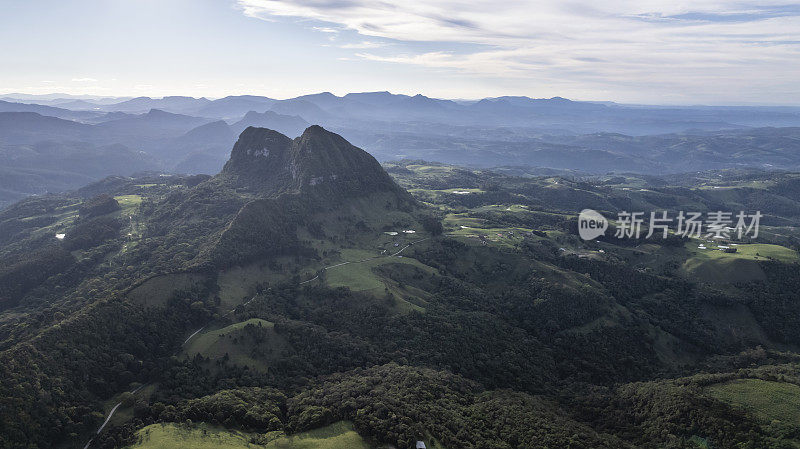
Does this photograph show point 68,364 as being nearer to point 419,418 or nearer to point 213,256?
point 213,256

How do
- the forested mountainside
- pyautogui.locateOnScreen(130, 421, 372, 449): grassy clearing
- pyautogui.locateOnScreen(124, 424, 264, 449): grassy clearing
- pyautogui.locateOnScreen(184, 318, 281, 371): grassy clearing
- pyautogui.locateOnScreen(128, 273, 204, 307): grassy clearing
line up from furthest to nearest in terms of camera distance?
pyautogui.locateOnScreen(128, 273, 204, 307): grassy clearing
pyautogui.locateOnScreen(184, 318, 281, 371): grassy clearing
the forested mountainside
pyautogui.locateOnScreen(130, 421, 372, 449): grassy clearing
pyautogui.locateOnScreen(124, 424, 264, 449): grassy clearing

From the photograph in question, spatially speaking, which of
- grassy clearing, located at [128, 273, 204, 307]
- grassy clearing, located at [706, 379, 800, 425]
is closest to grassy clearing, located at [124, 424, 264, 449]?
grassy clearing, located at [128, 273, 204, 307]

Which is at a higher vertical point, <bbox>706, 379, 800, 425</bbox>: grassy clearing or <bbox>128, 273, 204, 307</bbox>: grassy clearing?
<bbox>128, 273, 204, 307</bbox>: grassy clearing

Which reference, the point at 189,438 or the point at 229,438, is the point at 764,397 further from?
the point at 189,438

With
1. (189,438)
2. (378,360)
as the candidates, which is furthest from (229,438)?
(378,360)

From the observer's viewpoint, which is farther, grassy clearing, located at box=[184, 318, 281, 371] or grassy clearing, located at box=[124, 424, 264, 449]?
grassy clearing, located at box=[184, 318, 281, 371]

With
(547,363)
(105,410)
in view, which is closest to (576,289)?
(547,363)

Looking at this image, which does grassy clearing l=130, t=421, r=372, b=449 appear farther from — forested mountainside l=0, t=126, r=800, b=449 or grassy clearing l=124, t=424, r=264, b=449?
forested mountainside l=0, t=126, r=800, b=449

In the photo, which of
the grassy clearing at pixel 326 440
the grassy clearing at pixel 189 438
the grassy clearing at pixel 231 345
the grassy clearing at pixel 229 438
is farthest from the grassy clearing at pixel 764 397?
the grassy clearing at pixel 231 345
